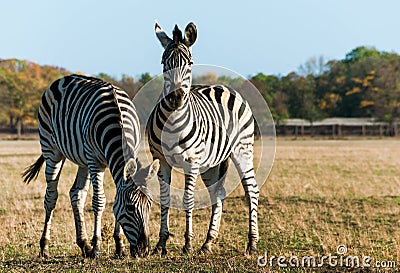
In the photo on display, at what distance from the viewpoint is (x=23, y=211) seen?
12.7 meters

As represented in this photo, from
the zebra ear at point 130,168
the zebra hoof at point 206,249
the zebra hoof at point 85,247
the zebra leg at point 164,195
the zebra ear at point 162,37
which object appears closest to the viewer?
the zebra ear at point 130,168

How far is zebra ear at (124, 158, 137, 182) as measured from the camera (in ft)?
22.7

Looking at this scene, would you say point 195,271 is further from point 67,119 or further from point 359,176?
point 359,176

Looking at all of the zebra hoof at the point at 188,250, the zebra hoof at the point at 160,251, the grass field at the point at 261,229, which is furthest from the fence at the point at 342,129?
the zebra hoof at the point at 160,251

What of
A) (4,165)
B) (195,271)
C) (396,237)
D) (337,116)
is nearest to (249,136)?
(195,271)

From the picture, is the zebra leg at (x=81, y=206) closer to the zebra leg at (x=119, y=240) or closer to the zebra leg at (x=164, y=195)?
the zebra leg at (x=119, y=240)

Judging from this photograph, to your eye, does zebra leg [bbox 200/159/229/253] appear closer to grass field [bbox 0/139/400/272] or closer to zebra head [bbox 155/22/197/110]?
grass field [bbox 0/139/400/272]

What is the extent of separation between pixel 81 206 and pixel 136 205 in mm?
2079

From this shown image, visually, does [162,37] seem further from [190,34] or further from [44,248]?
[44,248]

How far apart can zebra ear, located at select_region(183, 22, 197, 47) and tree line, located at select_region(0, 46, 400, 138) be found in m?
70.1

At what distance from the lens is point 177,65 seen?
24.1 ft

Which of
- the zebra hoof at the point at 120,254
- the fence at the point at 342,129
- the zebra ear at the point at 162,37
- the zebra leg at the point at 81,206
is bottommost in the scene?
the zebra hoof at the point at 120,254

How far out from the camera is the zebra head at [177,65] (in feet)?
24.0

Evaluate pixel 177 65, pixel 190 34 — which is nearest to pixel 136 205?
pixel 177 65
